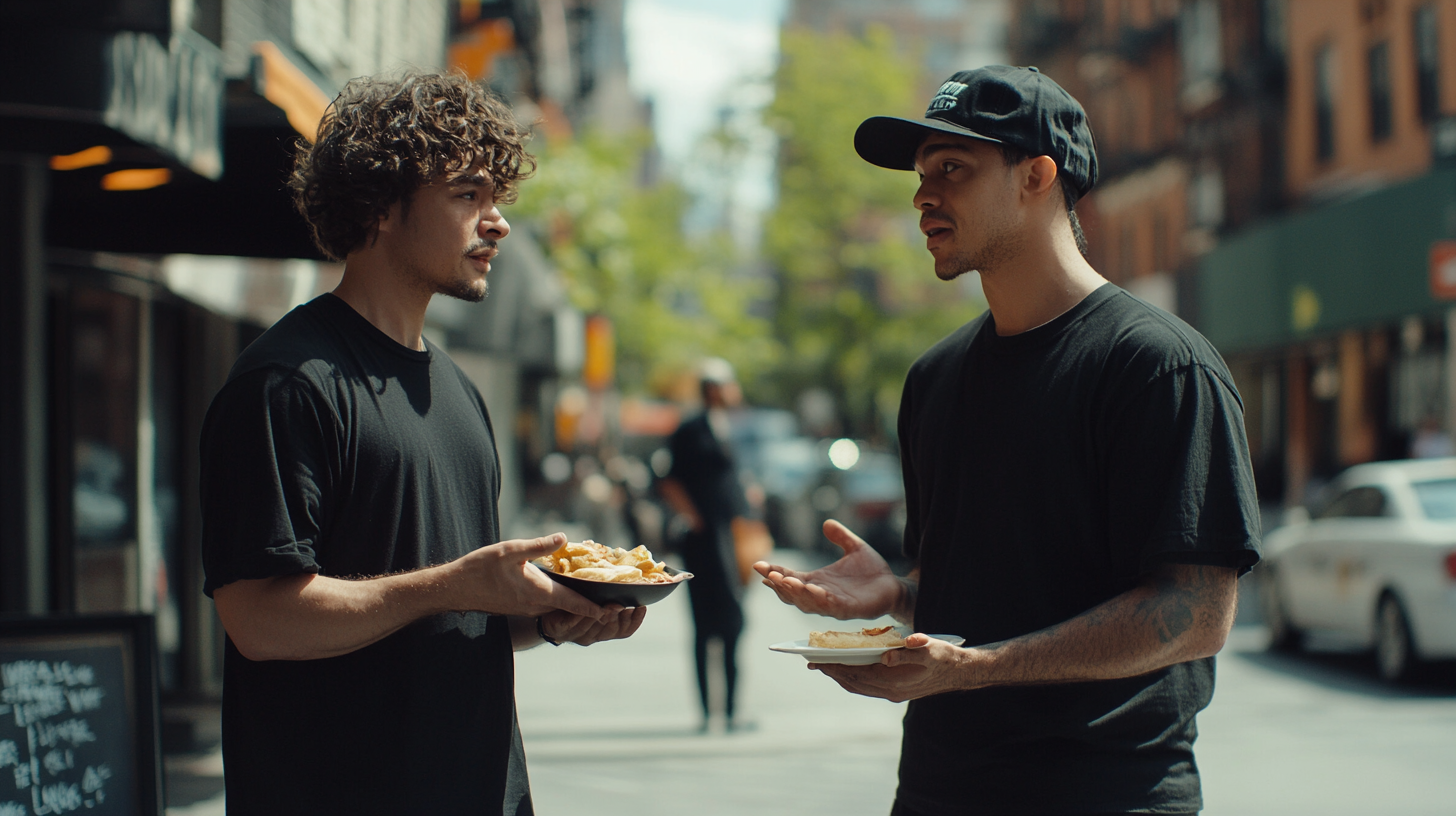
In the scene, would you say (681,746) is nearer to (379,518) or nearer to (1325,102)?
(379,518)

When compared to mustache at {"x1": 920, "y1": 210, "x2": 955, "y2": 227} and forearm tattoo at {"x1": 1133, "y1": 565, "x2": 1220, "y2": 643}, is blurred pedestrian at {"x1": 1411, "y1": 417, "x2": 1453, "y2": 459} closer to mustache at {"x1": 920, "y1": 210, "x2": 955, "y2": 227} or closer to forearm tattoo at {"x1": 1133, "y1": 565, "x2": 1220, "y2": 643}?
mustache at {"x1": 920, "y1": 210, "x2": 955, "y2": 227}

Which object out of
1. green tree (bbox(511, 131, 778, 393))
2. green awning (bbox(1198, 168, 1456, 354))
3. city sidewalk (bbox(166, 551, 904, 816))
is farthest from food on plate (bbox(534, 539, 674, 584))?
green awning (bbox(1198, 168, 1456, 354))

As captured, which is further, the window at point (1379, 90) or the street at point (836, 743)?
the window at point (1379, 90)

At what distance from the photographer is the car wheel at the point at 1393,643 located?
10609mm

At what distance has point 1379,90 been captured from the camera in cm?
2355

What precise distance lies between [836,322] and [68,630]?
44584mm

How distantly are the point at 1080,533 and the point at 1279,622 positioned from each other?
37.9 ft

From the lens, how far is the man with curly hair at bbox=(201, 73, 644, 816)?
2.41 meters

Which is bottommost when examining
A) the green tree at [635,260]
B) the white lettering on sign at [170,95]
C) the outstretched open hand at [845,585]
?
the outstretched open hand at [845,585]

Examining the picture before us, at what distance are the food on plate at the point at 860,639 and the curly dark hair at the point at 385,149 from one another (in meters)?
1.01

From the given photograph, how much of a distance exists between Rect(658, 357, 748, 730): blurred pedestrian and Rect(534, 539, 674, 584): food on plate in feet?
20.3

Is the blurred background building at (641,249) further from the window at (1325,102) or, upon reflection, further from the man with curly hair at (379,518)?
the man with curly hair at (379,518)

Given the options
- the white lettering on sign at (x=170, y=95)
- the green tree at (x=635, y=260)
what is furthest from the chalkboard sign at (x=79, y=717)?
the green tree at (x=635, y=260)

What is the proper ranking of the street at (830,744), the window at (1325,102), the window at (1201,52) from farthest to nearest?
the window at (1201,52), the window at (1325,102), the street at (830,744)
